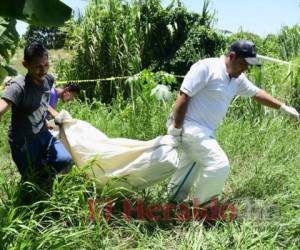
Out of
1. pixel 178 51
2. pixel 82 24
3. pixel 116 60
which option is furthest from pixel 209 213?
pixel 178 51

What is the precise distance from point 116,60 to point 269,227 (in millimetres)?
6374

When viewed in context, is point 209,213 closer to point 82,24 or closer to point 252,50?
point 252,50

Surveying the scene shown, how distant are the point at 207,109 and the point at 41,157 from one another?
4.19ft

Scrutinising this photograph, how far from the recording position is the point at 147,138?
5.98 meters

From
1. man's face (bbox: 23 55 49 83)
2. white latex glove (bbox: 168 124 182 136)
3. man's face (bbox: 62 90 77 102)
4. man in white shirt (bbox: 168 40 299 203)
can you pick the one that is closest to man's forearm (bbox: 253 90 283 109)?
man in white shirt (bbox: 168 40 299 203)

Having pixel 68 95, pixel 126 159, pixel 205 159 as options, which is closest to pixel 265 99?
pixel 205 159

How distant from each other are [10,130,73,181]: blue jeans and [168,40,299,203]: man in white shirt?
0.85 meters

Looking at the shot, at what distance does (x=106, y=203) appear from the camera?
3785mm

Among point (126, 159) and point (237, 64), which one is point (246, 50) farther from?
point (126, 159)

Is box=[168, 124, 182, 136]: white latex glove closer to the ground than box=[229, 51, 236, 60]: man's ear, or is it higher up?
closer to the ground

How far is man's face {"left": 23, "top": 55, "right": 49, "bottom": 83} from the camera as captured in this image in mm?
3656

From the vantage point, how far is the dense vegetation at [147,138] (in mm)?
3543

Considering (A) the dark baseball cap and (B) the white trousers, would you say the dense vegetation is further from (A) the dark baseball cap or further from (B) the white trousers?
(A) the dark baseball cap

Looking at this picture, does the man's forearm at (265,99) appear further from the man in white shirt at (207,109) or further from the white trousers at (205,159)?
the white trousers at (205,159)
